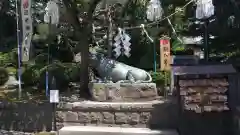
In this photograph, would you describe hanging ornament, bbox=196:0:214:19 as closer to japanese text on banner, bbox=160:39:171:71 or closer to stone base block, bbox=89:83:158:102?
japanese text on banner, bbox=160:39:171:71

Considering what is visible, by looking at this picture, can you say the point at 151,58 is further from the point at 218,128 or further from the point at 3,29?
the point at 3,29

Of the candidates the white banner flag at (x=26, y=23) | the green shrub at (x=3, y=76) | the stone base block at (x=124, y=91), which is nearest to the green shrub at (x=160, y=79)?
the stone base block at (x=124, y=91)

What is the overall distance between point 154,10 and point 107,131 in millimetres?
6761

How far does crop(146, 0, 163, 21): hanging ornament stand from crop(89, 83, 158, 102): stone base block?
4761 mm

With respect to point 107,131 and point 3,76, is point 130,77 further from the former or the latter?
point 3,76

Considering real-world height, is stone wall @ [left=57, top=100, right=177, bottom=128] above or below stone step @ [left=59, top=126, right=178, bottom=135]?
above

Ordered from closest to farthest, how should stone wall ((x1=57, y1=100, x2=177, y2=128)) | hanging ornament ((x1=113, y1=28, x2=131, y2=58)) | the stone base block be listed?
1. stone wall ((x1=57, y1=100, x2=177, y2=128))
2. the stone base block
3. hanging ornament ((x1=113, y1=28, x2=131, y2=58))

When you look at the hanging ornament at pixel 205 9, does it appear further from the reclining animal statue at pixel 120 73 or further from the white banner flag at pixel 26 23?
the white banner flag at pixel 26 23

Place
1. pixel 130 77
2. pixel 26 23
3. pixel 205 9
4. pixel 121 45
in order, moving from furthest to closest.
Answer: pixel 121 45 < pixel 205 9 < pixel 26 23 < pixel 130 77

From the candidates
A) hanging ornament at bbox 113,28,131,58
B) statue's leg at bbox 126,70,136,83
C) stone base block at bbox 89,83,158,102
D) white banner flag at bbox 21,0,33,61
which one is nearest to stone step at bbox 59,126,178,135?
stone base block at bbox 89,83,158,102

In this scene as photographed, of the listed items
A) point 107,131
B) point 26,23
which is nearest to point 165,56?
point 107,131

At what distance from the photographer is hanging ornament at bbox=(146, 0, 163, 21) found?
15.8 meters

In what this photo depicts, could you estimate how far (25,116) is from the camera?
12.4 metres

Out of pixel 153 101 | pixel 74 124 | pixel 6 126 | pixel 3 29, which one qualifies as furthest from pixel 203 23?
pixel 3 29
